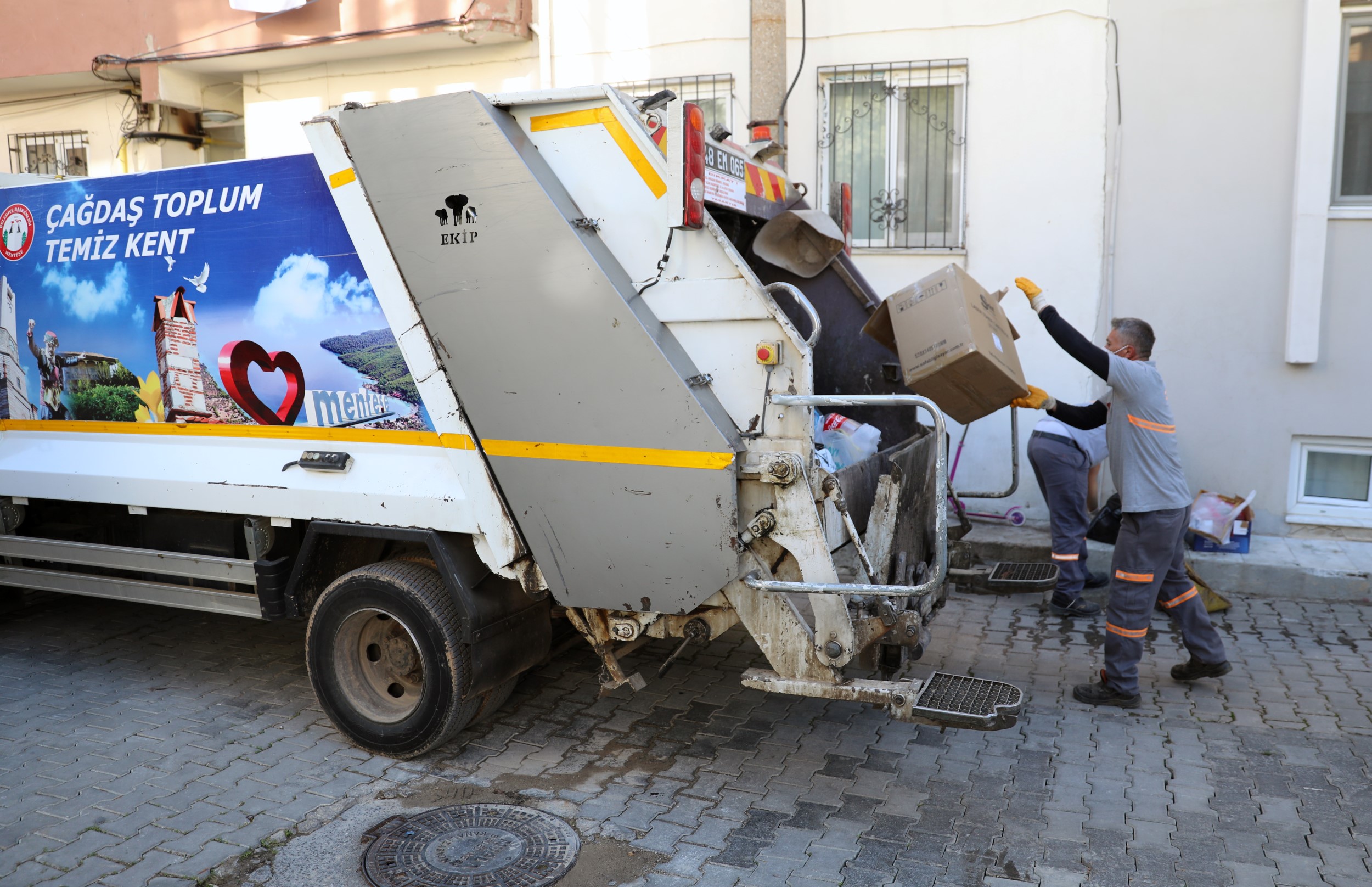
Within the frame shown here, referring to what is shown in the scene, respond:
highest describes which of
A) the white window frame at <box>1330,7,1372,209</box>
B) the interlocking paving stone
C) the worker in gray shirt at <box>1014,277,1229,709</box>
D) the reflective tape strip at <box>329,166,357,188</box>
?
the white window frame at <box>1330,7,1372,209</box>

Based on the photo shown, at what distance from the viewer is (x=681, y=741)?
4109 millimetres

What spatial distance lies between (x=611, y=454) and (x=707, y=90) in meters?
5.28

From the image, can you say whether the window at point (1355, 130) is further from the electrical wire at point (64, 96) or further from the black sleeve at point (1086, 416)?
the electrical wire at point (64, 96)

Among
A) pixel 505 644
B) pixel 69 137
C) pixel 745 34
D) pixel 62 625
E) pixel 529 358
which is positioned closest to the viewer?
pixel 529 358

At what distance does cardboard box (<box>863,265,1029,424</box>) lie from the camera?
363cm

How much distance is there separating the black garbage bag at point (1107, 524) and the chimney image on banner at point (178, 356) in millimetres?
4961

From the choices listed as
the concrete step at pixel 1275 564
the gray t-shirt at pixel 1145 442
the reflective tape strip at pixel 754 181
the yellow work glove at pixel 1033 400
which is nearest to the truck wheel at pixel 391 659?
the reflective tape strip at pixel 754 181

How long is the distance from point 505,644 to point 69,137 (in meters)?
9.70

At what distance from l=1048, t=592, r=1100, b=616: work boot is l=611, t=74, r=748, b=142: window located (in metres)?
4.13

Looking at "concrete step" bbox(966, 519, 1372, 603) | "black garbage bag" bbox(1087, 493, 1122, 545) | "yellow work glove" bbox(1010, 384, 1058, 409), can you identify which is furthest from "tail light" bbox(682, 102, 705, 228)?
"concrete step" bbox(966, 519, 1372, 603)

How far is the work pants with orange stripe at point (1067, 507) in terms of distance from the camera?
580 cm

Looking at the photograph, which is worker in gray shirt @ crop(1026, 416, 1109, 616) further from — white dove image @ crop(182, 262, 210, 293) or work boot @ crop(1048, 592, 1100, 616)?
white dove image @ crop(182, 262, 210, 293)

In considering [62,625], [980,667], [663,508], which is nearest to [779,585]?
[663,508]

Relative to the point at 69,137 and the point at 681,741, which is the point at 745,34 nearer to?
the point at 681,741
